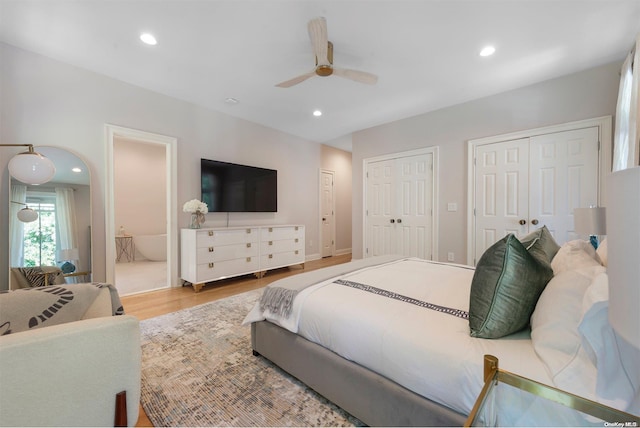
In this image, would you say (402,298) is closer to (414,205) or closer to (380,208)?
(414,205)

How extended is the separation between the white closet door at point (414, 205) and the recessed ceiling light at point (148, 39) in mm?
3611

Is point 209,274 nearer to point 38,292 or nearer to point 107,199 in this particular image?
point 107,199

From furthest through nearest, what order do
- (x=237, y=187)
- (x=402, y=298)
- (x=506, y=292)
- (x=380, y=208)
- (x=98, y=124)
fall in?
(x=380, y=208), (x=237, y=187), (x=98, y=124), (x=402, y=298), (x=506, y=292)

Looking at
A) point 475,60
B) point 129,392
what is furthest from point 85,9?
point 475,60

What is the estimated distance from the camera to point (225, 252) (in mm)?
3693

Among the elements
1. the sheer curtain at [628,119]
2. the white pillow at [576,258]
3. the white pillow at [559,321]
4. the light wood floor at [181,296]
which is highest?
the sheer curtain at [628,119]

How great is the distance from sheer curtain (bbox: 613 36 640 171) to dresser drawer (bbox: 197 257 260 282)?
13.8 feet

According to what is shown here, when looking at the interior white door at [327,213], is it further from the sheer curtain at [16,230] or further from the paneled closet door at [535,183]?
the sheer curtain at [16,230]

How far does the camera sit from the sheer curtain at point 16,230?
2.42 meters

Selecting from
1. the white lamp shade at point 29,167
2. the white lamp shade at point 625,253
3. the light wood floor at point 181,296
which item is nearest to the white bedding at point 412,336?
the white lamp shade at point 625,253

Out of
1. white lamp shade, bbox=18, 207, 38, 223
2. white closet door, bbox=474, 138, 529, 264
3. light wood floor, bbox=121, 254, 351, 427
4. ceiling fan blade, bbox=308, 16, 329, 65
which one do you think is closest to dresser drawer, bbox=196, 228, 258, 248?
light wood floor, bbox=121, 254, 351, 427

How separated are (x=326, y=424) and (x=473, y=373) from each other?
0.80 m

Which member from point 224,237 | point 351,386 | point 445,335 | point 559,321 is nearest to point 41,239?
point 224,237

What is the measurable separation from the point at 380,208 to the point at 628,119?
3.00 meters
